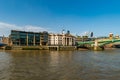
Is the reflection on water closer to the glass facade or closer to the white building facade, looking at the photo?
the glass facade

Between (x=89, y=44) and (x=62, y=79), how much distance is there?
13413 cm

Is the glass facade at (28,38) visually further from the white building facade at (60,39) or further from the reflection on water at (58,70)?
the reflection on water at (58,70)

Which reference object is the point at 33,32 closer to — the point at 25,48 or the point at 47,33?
the point at 47,33

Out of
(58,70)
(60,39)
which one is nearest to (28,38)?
(60,39)

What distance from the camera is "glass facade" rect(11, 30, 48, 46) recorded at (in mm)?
124000

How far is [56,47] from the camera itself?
122500mm

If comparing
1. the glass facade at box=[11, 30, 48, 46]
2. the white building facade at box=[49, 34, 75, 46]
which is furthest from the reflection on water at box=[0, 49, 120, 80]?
the white building facade at box=[49, 34, 75, 46]

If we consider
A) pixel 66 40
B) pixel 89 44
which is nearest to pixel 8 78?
pixel 66 40

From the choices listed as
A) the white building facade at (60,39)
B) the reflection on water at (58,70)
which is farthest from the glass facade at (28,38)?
the reflection on water at (58,70)

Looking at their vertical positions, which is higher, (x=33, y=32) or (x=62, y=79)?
(x=33, y=32)

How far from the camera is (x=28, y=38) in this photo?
13088 cm

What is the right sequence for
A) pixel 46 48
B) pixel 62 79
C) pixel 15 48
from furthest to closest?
pixel 46 48
pixel 15 48
pixel 62 79

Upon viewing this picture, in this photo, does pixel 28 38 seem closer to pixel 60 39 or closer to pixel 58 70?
pixel 60 39

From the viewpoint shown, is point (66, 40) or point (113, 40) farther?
point (66, 40)
